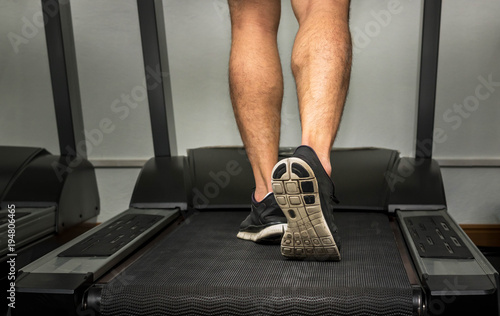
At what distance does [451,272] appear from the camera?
927mm

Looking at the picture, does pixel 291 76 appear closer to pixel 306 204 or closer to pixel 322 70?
pixel 322 70

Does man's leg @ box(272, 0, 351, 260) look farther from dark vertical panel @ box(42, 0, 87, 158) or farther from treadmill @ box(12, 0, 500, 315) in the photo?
dark vertical panel @ box(42, 0, 87, 158)

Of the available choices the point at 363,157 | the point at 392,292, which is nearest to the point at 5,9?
the point at 363,157

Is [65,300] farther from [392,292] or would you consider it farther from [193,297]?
[392,292]

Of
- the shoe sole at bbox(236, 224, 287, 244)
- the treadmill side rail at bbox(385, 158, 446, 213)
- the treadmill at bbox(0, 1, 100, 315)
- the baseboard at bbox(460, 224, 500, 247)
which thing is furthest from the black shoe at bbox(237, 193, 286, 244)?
the baseboard at bbox(460, 224, 500, 247)

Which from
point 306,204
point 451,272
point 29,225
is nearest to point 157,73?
point 29,225

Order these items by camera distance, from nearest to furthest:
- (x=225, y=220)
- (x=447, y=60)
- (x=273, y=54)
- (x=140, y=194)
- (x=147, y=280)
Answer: (x=147, y=280)
(x=273, y=54)
(x=225, y=220)
(x=140, y=194)
(x=447, y=60)

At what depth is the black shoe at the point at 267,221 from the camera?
1.10 metres

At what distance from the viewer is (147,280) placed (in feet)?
3.14

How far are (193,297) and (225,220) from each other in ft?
1.97

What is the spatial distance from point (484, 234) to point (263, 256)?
1.25 meters

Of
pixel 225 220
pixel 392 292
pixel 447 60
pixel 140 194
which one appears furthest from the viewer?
pixel 447 60

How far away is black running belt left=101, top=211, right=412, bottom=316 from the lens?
0.85 m

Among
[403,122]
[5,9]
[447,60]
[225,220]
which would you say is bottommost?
[225,220]
